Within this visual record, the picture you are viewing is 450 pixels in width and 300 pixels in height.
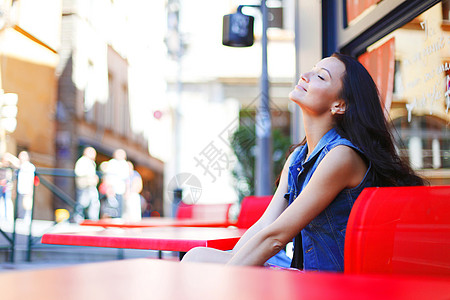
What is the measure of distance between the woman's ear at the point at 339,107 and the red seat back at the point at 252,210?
1075 mm

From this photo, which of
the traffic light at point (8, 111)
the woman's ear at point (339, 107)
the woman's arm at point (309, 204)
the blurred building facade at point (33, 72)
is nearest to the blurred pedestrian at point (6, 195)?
the blurred building facade at point (33, 72)

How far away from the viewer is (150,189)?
71.4 ft

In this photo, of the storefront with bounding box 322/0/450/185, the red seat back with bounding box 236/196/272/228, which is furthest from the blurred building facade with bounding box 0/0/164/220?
the storefront with bounding box 322/0/450/185

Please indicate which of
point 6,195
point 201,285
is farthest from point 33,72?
point 201,285

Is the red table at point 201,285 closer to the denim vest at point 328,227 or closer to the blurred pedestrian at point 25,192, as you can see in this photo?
the denim vest at point 328,227

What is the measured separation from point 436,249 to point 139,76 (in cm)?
2032

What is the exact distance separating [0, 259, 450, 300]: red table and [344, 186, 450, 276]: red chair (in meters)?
0.37

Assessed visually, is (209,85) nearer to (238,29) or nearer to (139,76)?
(139,76)

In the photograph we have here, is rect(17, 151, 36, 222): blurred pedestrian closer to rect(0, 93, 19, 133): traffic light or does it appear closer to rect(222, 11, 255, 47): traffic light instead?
rect(0, 93, 19, 133): traffic light

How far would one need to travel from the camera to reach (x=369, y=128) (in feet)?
5.55

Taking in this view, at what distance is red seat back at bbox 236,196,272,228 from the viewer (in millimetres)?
2763

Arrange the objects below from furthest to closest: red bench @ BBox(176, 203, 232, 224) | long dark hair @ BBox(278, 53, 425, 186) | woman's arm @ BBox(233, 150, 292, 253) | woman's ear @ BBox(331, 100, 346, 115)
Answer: red bench @ BBox(176, 203, 232, 224) → woman's arm @ BBox(233, 150, 292, 253) → woman's ear @ BBox(331, 100, 346, 115) → long dark hair @ BBox(278, 53, 425, 186)

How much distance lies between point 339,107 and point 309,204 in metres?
0.48

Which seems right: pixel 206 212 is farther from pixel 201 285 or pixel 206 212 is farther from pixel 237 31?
pixel 201 285
